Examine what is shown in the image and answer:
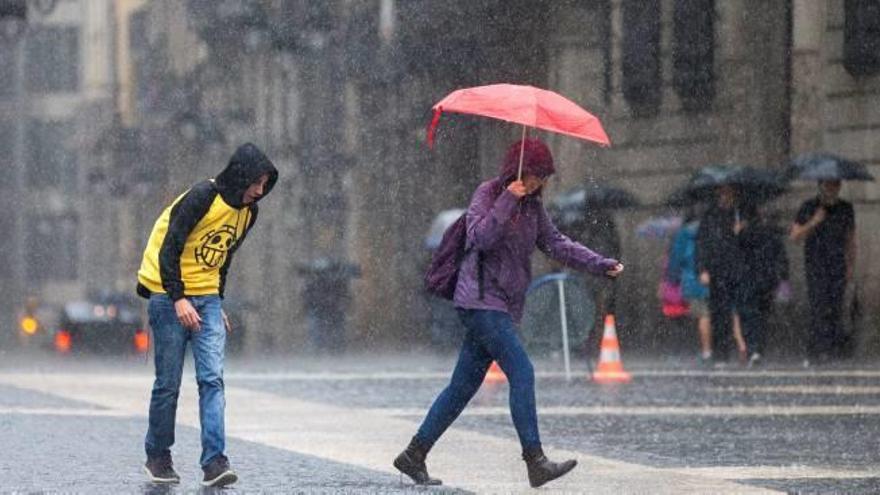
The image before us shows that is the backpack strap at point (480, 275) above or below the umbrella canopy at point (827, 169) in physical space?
below

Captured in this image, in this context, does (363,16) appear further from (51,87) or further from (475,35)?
(51,87)

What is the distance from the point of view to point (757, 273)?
2162 cm

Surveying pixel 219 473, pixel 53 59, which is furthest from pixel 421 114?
pixel 53 59

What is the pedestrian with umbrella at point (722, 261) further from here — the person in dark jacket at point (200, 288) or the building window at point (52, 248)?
the building window at point (52, 248)

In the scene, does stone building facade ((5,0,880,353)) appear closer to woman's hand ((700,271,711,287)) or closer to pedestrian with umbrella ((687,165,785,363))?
pedestrian with umbrella ((687,165,785,363))

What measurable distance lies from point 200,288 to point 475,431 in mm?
3507

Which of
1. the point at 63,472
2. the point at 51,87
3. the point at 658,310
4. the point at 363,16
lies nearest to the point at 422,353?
the point at 658,310

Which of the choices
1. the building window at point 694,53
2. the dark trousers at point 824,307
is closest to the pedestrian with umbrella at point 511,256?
the dark trousers at point 824,307

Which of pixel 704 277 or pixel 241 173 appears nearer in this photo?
pixel 241 173

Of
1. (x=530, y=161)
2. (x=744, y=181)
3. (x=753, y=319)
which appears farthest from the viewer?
(x=744, y=181)

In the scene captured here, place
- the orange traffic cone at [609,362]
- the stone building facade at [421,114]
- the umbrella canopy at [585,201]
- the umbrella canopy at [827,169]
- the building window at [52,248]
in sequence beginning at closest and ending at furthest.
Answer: the orange traffic cone at [609,362]
the umbrella canopy at [827,169]
the umbrella canopy at [585,201]
the stone building facade at [421,114]
the building window at [52,248]

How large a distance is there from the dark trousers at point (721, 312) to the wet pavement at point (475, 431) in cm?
122

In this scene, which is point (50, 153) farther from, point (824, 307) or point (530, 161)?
point (530, 161)

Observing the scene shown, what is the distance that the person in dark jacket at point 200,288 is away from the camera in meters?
9.67
